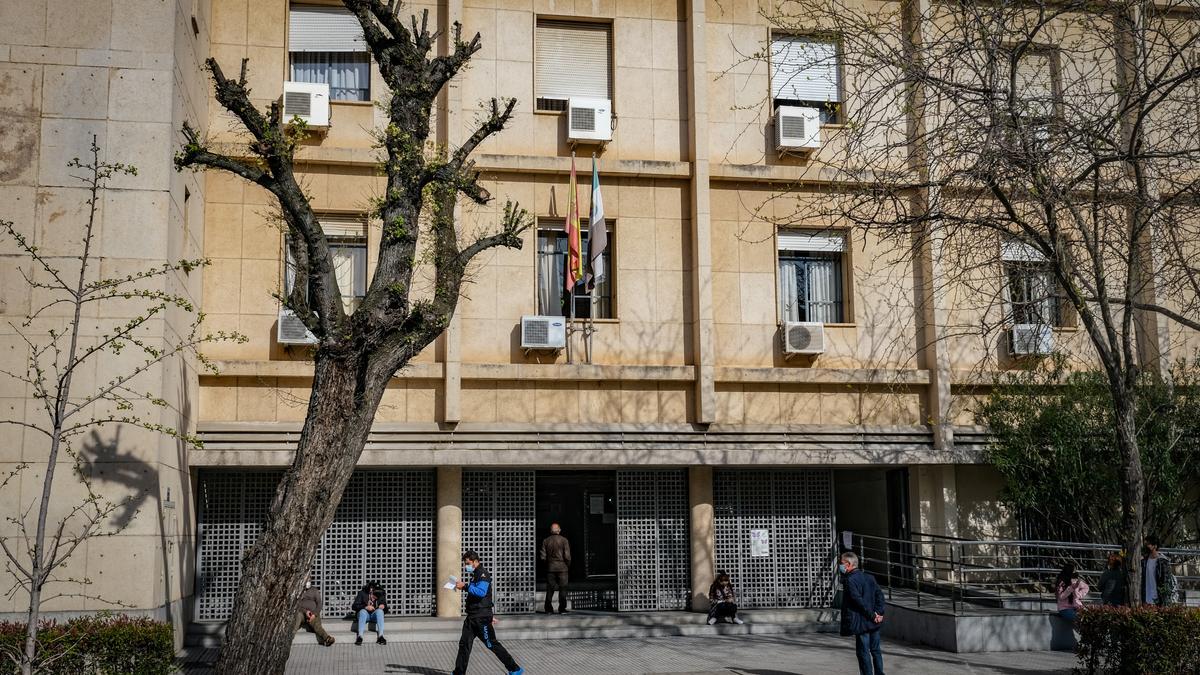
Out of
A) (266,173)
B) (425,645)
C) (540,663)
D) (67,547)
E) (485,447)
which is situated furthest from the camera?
(485,447)

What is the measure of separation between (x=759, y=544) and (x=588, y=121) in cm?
762

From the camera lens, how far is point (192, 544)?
17344 millimetres

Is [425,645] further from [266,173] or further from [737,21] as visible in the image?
[737,21]

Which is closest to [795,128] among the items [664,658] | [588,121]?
[588,121]

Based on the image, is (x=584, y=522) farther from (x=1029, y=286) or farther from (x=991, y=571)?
(x=1029, y=286)

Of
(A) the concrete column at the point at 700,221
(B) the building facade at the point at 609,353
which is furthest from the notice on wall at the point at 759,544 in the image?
(A) the concrete column at the point at 700,221

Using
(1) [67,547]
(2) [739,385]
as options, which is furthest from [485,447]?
(1) [67,547]

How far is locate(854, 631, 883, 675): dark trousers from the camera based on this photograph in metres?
12.8

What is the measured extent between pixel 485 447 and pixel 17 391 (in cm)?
661

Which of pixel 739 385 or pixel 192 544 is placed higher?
pixel 739 385

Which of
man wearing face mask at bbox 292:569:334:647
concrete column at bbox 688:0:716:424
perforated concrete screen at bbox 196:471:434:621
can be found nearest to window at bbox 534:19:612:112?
concrete column at bbox 688:0:716:424

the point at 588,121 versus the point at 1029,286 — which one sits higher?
the point at 588,121

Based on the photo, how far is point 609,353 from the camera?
739 inches

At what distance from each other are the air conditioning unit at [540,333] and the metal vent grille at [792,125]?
4.99m
